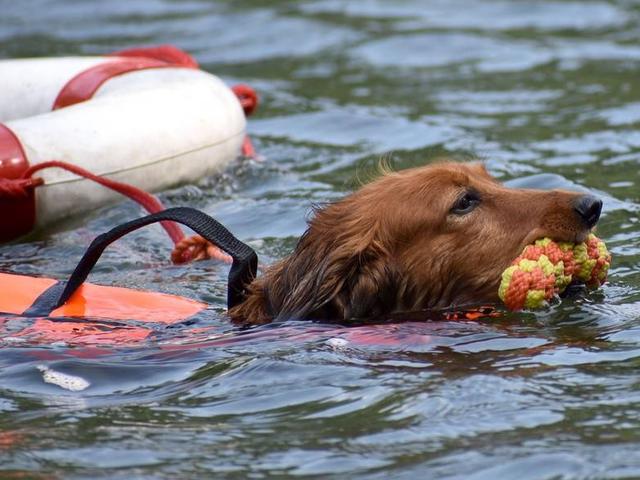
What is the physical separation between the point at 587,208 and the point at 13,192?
2.99m

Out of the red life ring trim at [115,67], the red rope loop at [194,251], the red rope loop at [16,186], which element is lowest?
the red rope loop at [194,251]

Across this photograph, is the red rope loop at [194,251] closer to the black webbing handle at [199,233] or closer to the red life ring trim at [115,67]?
the black webbing handle at [199,233]

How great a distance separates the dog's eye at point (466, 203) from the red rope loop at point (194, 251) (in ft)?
4.72

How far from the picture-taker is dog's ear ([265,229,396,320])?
5.09 m

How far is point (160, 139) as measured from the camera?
7.50m

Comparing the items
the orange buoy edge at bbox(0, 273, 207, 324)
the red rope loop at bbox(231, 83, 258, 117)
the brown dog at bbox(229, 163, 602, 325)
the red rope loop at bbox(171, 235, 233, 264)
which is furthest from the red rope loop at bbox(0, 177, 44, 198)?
the red rope loop at bbox(231, 83, 258, 117)

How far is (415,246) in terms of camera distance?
17.0 feet

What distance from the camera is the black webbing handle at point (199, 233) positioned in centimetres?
517

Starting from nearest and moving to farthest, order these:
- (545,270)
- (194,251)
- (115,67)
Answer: (545,270) → (194,251) → (115,67)

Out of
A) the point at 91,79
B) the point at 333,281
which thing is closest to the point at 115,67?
the point at 91,79

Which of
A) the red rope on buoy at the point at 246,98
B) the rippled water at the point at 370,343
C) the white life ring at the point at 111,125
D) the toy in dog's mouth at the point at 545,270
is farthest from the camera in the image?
the red rope on buoy at the point at 246,98

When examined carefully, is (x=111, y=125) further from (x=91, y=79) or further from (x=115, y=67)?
(x=115, y=67)

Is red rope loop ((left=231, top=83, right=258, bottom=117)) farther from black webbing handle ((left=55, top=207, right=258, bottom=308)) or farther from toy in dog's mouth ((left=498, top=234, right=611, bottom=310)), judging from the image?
toy in dog's mouth ((left=498, top=234, right=611, bottom=310))

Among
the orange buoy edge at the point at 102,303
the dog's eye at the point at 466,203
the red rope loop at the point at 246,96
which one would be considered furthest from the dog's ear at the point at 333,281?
the red rope loop at the point at 246,96
